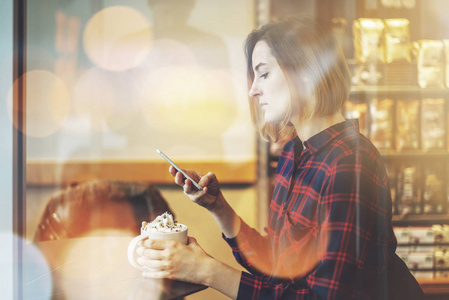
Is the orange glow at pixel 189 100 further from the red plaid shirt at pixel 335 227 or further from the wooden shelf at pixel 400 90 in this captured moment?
the red plaid shirt at pixel 335 227

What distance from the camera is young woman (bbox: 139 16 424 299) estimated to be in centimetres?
57

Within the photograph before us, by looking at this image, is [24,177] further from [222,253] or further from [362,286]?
[222,253]

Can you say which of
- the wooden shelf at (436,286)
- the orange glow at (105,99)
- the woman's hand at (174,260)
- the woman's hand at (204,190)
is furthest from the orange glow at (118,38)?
the wooden shelf at (436,286)

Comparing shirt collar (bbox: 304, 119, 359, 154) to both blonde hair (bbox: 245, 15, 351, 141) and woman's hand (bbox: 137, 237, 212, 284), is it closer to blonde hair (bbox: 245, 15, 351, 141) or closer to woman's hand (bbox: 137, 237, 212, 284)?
blonde hair (bbox: 245, 15, 351, 141)

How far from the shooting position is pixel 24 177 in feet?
2.01

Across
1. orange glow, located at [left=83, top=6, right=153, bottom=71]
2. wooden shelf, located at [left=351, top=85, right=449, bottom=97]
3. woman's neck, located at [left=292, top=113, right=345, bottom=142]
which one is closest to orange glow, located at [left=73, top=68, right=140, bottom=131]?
orange glow, located at [left=83, top=6, right=153, bottom=71]

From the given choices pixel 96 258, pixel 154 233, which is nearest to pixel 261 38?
pixel 154 233

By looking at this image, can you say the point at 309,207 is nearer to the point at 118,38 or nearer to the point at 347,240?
the point at 347,240

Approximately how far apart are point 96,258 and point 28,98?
0.35 m

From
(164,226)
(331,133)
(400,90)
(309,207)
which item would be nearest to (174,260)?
(164,226)

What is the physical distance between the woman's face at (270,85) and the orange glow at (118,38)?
1254 millimetres

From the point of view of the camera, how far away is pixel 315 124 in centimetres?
72

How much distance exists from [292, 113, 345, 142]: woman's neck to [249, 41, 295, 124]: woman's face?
0.03 metres

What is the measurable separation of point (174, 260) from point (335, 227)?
248 mm
